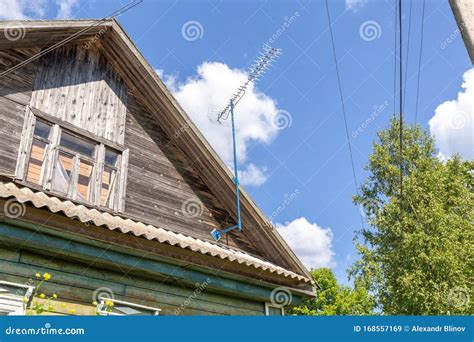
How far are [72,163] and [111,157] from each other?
84 cm

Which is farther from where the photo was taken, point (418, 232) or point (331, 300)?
point (331, 300)

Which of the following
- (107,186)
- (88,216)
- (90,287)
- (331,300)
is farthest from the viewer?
(331,300)

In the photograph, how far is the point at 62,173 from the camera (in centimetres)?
711

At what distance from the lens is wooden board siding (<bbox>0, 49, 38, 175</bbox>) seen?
20.8 ft

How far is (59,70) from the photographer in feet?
25.6

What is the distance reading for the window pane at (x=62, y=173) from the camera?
6945 mm

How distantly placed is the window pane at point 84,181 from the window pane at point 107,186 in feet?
0.86

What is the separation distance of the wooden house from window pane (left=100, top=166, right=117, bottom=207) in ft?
0.07

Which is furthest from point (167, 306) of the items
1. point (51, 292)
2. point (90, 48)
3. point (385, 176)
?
point (385, 176)

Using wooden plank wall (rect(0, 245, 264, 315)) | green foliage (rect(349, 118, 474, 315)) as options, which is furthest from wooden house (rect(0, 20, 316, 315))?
green foliage (rect(349, 118, 474, 315))

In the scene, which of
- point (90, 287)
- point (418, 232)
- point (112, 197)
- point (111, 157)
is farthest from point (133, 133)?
point (418, 232)

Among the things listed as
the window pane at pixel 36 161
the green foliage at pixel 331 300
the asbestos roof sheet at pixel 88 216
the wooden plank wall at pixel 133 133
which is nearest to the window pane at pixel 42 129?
the window pane at pixel 36 161

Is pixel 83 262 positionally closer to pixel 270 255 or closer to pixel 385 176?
pixel 270 255

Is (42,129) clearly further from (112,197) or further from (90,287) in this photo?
(90,287)
